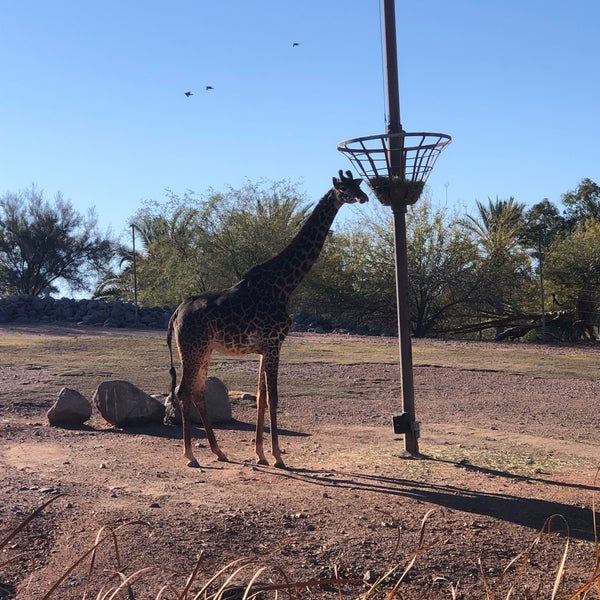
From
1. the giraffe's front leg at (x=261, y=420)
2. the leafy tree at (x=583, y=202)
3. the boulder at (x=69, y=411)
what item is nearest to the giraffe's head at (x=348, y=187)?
the giraffe's front leg at (x=261, y=420)

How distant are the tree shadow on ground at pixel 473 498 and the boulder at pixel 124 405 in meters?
2.94

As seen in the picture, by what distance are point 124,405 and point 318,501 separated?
14.1ft

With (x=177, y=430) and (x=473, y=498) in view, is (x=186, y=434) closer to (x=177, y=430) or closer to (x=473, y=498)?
(x=177, y=430)

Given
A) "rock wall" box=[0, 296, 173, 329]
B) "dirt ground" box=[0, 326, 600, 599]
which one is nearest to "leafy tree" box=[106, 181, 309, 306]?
"rock wall" box=[0, 296, 173, 329]

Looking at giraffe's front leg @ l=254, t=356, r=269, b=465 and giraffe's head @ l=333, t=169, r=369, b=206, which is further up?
giraffe's head @ l=333, t=169, r=369, b=206

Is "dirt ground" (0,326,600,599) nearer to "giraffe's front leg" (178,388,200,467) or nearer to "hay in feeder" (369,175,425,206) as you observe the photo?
"giraffe's front leg" (178,388,200,467)

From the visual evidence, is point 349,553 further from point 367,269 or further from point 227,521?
point 367,269

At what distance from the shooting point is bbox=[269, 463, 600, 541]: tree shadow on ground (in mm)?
7234

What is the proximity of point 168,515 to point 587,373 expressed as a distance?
1284 centimetres

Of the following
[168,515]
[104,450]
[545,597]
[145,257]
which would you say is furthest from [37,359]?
[145,257]

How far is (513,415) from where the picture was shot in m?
12.8

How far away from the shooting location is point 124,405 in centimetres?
1117

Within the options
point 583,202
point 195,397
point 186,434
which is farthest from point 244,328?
point 583,202

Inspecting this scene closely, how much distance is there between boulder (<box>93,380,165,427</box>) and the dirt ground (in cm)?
19
